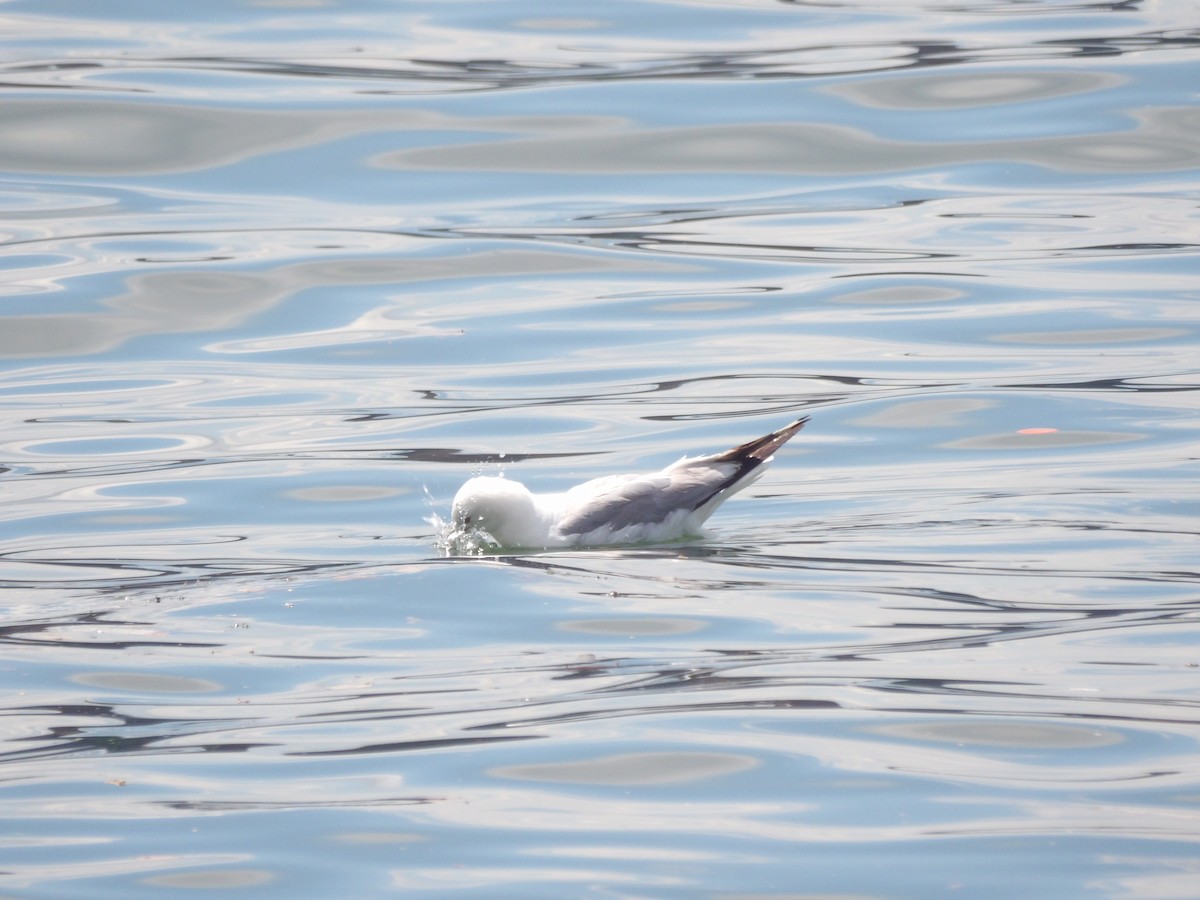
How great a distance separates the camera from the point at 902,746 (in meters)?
5.75

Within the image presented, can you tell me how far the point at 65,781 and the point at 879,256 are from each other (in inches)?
427

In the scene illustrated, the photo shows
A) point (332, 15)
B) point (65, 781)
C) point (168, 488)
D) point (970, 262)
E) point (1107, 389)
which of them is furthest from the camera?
point (332, 15)

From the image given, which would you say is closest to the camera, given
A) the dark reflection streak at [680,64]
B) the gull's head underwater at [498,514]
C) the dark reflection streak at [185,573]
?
the dark reflection streak at [185,573]

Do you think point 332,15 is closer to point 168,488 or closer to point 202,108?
point 202,108

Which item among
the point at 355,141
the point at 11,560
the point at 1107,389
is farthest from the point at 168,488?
the point at 355,141

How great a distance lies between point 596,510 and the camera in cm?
864

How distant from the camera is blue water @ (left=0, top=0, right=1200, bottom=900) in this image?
5.34m

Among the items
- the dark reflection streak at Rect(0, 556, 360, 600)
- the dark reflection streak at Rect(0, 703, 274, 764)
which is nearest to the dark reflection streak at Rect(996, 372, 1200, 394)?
the dark reflection streak at Rect(0, 556, 360, 600)

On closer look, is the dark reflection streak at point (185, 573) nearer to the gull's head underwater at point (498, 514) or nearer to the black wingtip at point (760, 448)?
the gull's head underwater at point (498, 514)

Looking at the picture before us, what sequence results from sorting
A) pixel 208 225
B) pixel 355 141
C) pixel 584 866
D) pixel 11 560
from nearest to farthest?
pixel 584 866 < pixel 11 560 < pixel 208 225 < pixel 355 141

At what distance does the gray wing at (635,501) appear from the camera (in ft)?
28.4

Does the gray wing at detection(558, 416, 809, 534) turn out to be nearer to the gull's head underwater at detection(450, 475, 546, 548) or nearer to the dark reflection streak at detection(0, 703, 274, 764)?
the gull's head underwater at detection(450, 475, 546, 548)

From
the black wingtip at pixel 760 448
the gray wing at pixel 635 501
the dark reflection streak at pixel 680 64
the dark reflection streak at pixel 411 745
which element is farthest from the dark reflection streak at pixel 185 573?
the dark reflection streak at pixel 680 64

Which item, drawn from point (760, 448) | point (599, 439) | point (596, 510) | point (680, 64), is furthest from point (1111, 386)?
point (680, 64)
